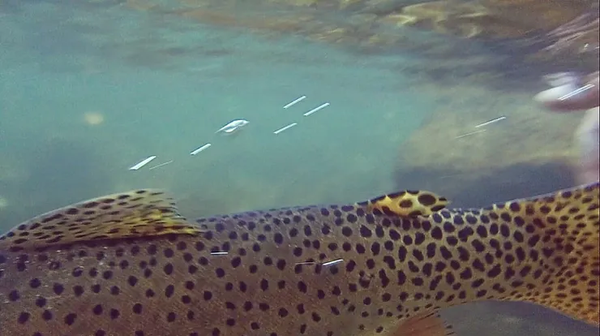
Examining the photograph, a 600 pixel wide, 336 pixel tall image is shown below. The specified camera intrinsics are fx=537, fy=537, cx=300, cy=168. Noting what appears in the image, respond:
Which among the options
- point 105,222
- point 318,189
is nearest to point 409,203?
point 105,222

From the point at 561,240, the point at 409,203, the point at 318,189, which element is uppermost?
the point at 409,203

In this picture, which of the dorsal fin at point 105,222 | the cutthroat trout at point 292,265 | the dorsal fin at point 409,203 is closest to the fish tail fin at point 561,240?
the cutthroat trout at point 292,265

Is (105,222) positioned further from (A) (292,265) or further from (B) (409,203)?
(B) (409,203)

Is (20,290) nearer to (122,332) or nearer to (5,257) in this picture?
(5,257)

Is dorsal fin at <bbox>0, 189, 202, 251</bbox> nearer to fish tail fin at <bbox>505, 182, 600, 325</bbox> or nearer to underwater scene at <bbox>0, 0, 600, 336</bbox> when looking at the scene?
underwater scene at <bbox>0, 0, 600, 336</bbox>

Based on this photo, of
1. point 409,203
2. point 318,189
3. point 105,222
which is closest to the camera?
point 105,222

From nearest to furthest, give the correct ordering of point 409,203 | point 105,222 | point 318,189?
point 105,222
point 409,203
point 318,189

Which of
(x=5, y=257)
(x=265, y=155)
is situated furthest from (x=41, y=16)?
(x=265, y=155)

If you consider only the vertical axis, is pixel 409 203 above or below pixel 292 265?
above
